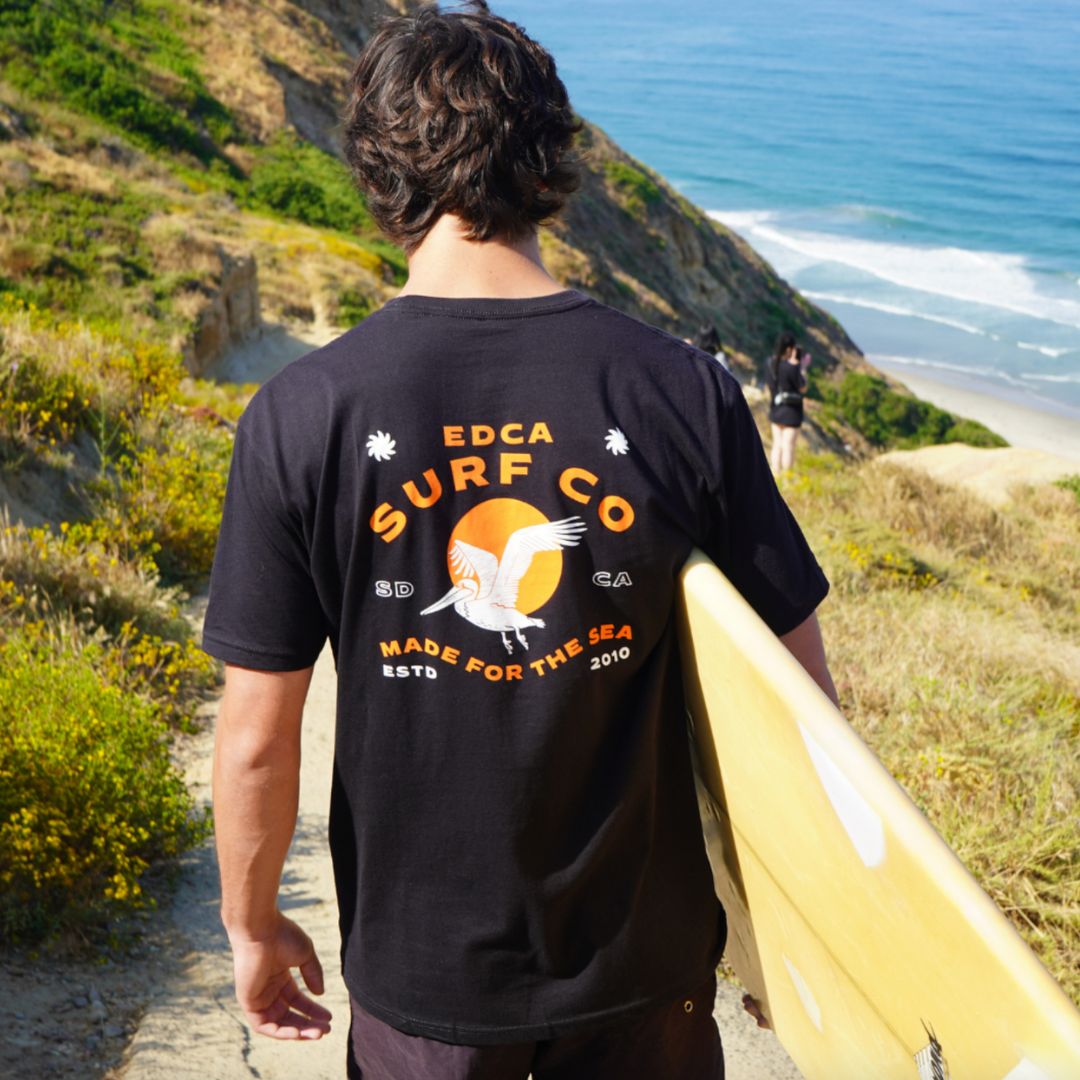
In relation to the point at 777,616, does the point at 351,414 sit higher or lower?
higher

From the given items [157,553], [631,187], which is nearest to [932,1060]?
[157,553]

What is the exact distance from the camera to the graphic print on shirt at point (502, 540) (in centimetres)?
146

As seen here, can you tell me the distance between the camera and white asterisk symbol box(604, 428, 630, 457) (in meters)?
1.45

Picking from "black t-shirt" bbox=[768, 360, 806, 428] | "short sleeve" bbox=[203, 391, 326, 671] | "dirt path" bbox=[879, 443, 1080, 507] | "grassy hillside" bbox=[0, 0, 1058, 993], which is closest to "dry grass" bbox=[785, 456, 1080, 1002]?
"grassy hillside" bbox=[0, 0, 1058, 993]

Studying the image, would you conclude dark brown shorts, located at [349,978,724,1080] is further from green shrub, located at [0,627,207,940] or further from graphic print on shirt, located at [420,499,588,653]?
green shrub, located at [0,627,207,940]

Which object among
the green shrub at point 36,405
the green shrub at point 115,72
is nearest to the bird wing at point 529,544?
the green shrub at point 36,405

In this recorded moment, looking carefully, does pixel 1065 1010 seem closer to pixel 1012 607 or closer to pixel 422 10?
pixel 422 10

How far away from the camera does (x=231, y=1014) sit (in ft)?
10.4

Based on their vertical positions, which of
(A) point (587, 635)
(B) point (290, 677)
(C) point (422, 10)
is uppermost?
(C) point (422, 10)

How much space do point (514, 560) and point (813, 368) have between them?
32764mm

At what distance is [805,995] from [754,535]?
2.47 feet

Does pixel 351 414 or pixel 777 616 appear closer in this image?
pixel 351 414

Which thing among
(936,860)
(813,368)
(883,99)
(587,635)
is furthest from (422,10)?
(883,99)

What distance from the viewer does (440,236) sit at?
1584 mm
